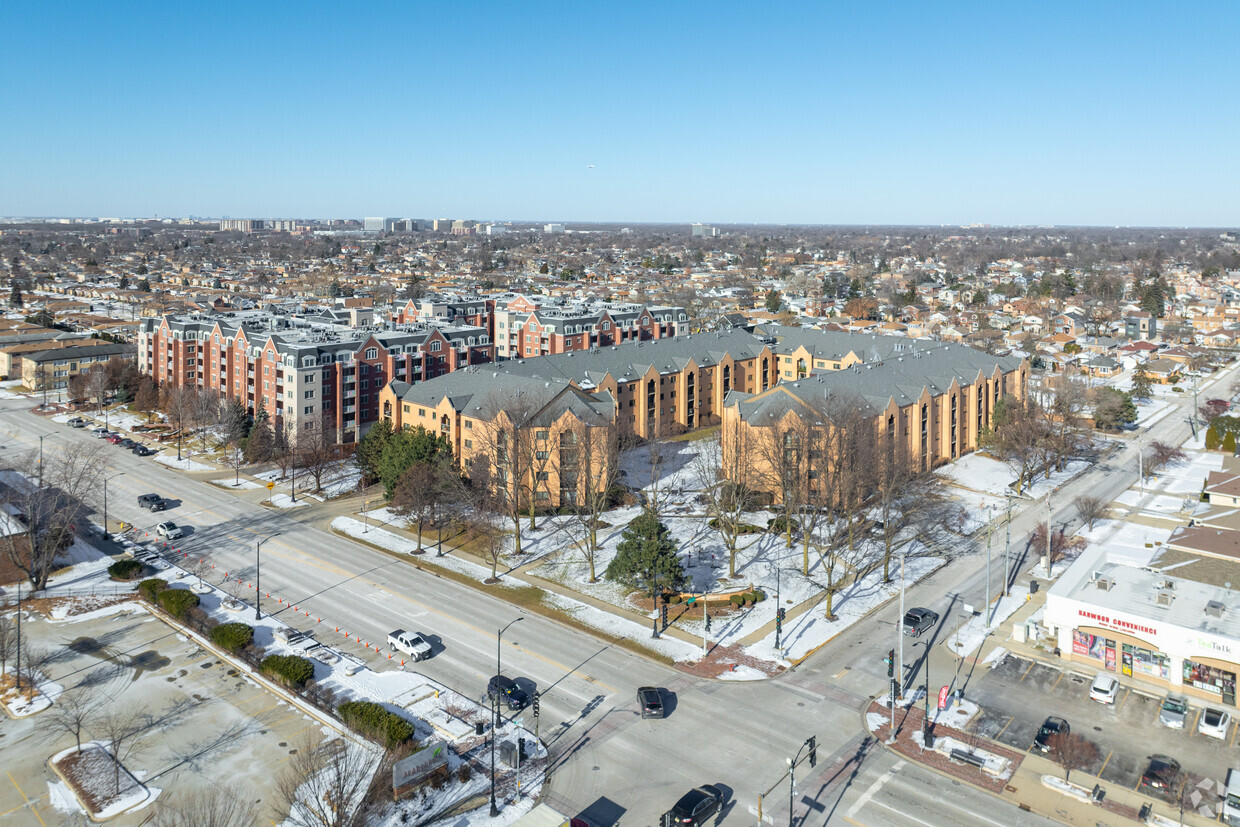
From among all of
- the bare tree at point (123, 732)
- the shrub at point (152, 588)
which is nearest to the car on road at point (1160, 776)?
the bare tree at point (123, 732)

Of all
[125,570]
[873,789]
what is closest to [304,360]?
[125,570]

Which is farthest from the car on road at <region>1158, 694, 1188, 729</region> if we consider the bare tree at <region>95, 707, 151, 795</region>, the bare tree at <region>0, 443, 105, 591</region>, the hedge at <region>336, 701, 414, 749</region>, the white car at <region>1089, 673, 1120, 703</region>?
the bare tree at <region>0, 443, 105, 591</region>

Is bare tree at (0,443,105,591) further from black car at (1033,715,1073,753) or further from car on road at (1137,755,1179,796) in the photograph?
car on road at (1137,755,1179,796)

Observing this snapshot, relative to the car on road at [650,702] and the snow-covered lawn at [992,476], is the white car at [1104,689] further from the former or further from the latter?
the snow-covered lawn at [992,476]

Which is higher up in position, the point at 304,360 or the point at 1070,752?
the point at 304,360

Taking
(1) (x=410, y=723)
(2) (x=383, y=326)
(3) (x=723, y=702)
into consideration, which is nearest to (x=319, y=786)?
(1) (x=410, y=723)

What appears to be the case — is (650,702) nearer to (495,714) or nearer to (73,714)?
(495,714)
